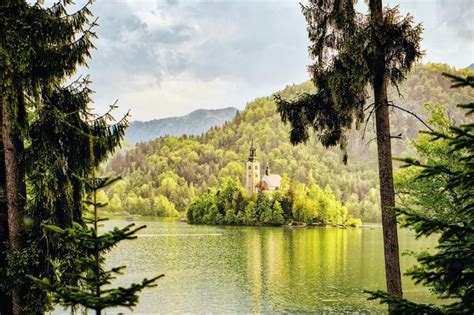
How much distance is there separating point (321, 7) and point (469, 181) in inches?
243

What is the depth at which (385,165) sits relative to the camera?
870 centimetres

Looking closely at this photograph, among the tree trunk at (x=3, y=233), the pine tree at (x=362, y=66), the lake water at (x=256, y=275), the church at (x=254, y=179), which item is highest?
the church at (x=254, y=179)

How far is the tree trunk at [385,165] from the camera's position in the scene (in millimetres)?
8406

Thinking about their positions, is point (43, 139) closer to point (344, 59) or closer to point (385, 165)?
point (344, 59)

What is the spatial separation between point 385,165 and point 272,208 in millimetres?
85791

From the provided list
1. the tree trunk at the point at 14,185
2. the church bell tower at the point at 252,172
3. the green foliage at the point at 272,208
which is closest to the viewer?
the tree trunk at the point at 14,185

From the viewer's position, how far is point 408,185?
1877cm

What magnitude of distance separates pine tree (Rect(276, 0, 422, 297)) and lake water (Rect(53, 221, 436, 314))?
57.5ft

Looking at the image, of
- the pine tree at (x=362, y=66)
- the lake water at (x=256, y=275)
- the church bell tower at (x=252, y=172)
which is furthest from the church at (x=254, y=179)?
the pine tree at (x=362, y=66)

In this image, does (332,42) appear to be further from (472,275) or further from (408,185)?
(408,185)

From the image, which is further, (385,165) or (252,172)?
(252,172)

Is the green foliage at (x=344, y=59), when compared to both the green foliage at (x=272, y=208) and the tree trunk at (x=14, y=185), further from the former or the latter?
the green foliage at (x=272, y=208)

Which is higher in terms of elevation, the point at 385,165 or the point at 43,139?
the point at 43,139

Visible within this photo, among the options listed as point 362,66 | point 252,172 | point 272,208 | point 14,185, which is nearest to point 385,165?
point 362,66
